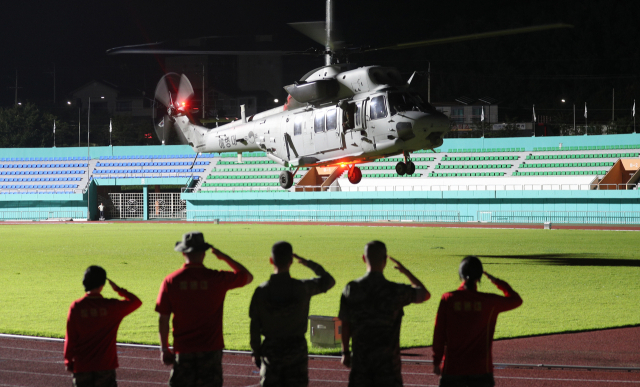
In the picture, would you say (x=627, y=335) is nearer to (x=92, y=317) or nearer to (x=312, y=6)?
(x=92, y=317)

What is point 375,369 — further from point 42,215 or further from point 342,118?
point 42,215

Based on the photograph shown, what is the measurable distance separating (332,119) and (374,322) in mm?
16040

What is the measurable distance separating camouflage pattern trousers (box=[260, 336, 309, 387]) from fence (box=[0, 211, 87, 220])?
5364cm

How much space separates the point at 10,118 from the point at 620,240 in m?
74.0

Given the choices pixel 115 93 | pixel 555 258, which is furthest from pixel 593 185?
pixel 115 93

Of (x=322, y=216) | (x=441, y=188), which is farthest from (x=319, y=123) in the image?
(x=441, y=188)

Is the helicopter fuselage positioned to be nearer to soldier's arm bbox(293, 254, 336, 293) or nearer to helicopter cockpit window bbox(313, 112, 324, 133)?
helicopter cockpit window bbox(313, 112, 324, 133)

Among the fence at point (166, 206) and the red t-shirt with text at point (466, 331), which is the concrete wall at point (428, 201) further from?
the red t-shirt with text at point (466, 331)

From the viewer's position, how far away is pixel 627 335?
9.80 m

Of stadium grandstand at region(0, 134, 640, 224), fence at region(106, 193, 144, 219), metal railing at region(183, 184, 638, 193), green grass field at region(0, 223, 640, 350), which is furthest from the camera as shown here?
fence at region(106, 193, 144, 219)

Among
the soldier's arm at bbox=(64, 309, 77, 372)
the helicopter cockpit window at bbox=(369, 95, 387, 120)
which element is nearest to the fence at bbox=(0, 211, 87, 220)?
the helicopter cockpit window at bbox=(369, 95, 387, 120)

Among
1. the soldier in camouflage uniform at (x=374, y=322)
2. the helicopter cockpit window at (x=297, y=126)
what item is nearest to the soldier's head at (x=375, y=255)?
the soldier in camouflage uniform at (x=374, y=322)

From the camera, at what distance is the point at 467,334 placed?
16.5 ft

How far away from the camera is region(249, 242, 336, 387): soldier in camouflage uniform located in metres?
5.11
